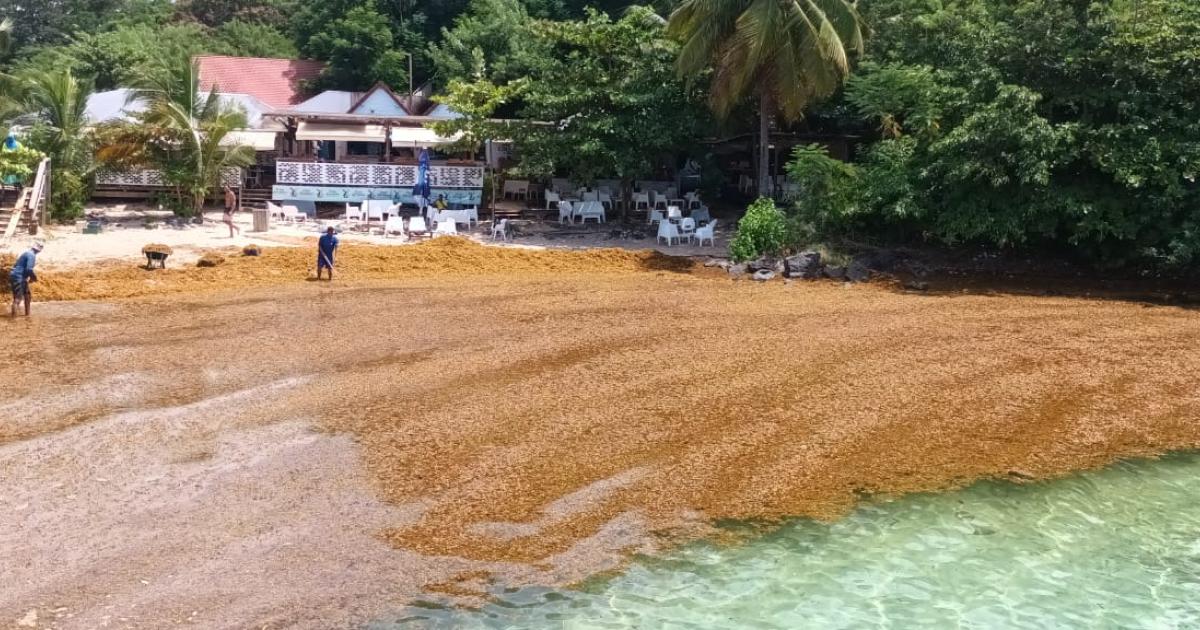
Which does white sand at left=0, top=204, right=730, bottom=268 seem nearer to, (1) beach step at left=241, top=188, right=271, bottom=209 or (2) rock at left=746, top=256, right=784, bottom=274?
(1) beach step at left=241, top=188, right=271, bottom=209

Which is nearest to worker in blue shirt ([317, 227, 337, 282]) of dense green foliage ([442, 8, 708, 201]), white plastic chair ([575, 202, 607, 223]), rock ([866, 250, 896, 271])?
dense green foliage ([442, 8, 708, 201])

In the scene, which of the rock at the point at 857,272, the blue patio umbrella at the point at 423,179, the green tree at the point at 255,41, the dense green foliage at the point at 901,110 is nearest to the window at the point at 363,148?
the dense green foliage at the point at 901,110

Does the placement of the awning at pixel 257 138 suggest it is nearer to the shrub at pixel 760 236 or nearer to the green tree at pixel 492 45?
the green tree at pixel 492 45

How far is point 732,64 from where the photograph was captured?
2281 cm

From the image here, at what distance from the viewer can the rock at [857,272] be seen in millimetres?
21281

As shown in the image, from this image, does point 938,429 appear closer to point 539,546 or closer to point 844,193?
point 539,546

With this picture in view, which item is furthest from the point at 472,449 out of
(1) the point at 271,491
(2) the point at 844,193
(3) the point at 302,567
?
(2) the point at 844,193

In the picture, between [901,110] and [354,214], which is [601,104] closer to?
[354,214]

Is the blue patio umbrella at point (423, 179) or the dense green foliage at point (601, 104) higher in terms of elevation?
the dense green foliage at point (601, 104)

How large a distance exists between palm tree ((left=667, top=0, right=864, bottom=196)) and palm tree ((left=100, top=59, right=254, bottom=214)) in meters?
Answer: 12.6

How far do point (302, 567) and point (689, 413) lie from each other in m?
5.35

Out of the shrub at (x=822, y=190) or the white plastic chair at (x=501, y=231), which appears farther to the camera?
the white plastic chair at (x=501, y=231)

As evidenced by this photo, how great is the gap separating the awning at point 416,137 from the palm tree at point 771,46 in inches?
338

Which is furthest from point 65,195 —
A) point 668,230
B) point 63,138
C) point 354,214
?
point 668,230
